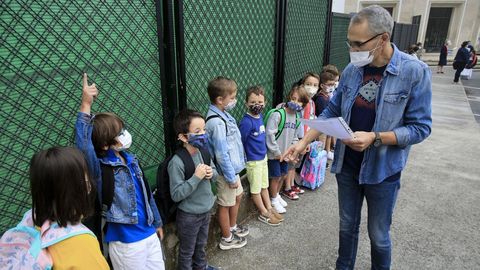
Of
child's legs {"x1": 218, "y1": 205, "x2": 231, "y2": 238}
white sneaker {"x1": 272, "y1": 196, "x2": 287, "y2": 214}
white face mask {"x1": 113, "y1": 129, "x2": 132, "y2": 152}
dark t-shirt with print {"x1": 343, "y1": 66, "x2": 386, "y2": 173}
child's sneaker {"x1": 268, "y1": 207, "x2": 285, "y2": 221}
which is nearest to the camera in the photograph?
white face mask {"x1": 113, "y1": 129, "x2": 132, "y2": 152}

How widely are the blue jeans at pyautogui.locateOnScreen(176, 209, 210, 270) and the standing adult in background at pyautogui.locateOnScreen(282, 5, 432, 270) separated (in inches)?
35.6

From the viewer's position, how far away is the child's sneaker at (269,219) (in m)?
3.60

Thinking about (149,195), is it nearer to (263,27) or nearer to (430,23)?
(263,27)

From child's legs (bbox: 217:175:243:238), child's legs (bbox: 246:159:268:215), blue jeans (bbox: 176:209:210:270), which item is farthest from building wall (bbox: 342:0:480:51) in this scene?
blue jeans (bbox: 176:209:210:270)

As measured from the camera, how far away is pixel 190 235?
8.21ft

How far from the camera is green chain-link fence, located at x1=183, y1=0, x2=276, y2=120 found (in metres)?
2.86

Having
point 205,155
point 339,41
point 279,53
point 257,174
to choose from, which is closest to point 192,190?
point 205,155

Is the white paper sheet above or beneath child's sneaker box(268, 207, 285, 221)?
above

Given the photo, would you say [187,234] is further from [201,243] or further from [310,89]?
[310,89]

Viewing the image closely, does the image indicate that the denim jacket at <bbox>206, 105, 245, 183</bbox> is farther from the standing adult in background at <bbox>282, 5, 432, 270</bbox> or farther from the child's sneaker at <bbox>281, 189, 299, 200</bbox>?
the child's sneaker at <bbox>281, 189, 299, 200</bbox>

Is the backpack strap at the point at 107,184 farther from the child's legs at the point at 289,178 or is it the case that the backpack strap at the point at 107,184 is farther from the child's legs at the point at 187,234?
the child's legs at the point at 289,178

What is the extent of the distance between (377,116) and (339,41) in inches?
191

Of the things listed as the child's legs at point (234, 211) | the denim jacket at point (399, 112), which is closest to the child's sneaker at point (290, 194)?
the child's legs at point (234, 211)

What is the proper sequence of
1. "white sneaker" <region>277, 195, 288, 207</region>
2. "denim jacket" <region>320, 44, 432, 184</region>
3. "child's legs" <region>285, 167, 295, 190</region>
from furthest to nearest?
1. "child's legs" <region>285, 167, 295, 190</region>
2. "white sneaker" <region>277, 195, 288, 207</region>
3. "denim jacket" <region>320, 44, 432, 184</region>
